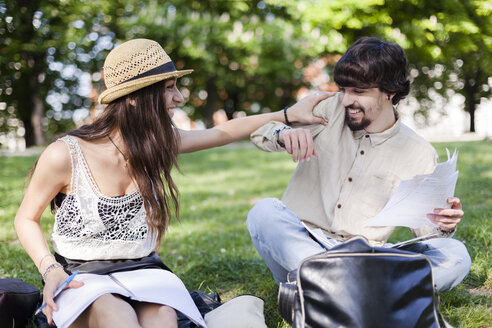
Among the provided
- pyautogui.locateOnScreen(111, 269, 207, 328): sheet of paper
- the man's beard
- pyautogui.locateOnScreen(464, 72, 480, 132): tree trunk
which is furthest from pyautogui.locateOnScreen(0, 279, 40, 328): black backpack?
pyautogui.locateOnScreen(464, 72, 480, 132): tree trunk

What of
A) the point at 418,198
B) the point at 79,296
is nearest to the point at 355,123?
the point at 418,198

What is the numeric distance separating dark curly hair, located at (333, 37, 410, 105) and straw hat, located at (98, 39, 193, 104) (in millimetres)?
1027

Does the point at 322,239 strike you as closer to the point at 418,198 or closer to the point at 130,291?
the point at 418,198

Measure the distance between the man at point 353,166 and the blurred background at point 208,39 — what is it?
11.0m

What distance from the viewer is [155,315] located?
2361 mm

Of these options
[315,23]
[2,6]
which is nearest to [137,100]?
[2,6]

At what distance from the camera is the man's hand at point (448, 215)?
8.34 feet

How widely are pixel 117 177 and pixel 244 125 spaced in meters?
0.90

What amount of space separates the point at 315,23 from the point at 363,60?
15.1 m

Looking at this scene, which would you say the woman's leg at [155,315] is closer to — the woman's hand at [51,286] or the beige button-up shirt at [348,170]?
the woman's hand at [51,286]

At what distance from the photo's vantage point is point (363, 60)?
2887 mm

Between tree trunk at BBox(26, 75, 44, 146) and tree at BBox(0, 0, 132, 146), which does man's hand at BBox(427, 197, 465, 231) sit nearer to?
tree at BBox(0, 0, 132, 146)

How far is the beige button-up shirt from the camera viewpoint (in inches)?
112

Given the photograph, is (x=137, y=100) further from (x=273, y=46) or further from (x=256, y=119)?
(x=273, y=46)
